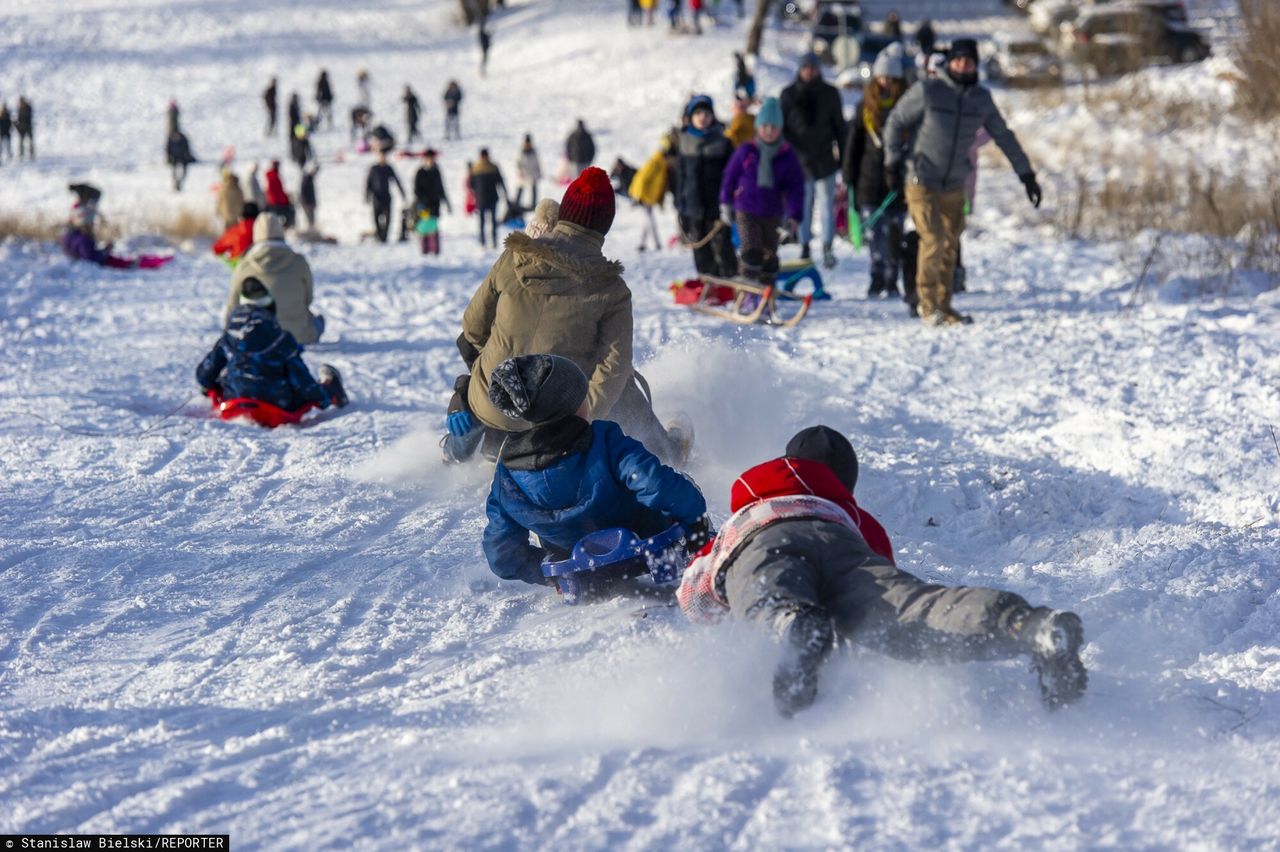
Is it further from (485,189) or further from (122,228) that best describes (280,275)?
(122,228)

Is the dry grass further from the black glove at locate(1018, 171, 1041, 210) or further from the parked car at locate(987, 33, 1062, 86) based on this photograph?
the parked car at locate(987, 33, 1062, 86)

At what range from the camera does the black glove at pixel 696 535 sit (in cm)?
450

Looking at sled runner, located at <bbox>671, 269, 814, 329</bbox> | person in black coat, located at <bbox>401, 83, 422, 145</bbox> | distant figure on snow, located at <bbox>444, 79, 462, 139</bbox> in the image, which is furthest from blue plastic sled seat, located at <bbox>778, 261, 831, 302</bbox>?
person in black coat, located at <bbox>401, 83, 422, 145</bbox>

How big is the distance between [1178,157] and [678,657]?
57.0 feet

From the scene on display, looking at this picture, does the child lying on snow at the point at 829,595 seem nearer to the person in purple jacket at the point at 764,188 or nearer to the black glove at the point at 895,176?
the black glove at the point at 895,176

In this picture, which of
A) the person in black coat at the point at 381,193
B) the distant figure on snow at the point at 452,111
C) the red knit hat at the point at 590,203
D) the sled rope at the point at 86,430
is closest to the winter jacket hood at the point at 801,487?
the red knit hat at the point at 590,203

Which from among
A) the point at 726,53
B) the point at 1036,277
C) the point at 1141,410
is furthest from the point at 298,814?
the point at 726,53

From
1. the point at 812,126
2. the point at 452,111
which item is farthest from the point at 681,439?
the point at 452,111

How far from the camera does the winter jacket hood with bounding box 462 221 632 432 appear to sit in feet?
18.5

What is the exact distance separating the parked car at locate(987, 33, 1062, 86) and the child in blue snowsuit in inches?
941

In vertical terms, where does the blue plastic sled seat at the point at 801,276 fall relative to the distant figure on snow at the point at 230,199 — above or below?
below

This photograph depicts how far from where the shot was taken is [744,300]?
1075 centimetres

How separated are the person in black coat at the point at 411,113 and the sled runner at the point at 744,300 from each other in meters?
21.1

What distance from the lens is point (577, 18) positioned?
1548 inches
